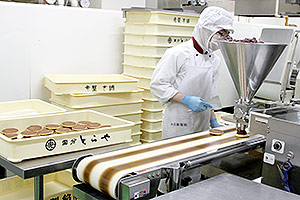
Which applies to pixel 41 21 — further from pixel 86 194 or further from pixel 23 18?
pixel 86 194

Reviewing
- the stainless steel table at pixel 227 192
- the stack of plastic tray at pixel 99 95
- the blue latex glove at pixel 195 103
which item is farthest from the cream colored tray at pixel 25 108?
the stainless steel table at pixel 227 192

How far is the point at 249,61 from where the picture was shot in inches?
63.0

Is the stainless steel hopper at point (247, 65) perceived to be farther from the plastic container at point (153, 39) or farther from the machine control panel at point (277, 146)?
the plastic container at point (153, 39)

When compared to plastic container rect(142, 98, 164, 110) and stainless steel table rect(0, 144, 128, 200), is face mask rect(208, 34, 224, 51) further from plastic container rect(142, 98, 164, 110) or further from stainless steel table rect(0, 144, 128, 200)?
stainless steel table rect(0, 144, 128, 200)

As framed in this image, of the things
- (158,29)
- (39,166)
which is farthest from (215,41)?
(39,166)

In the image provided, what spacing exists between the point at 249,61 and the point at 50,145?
1.11 metres

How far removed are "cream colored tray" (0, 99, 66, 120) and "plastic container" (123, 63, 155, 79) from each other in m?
1.01

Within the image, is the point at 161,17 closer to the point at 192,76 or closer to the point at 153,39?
the point at 153,39

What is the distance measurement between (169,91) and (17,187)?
4.07ft

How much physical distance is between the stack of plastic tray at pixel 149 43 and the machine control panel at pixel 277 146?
1.84 metres

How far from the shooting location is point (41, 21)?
289 centimetres

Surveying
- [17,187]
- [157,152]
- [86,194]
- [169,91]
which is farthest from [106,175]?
[17,187]

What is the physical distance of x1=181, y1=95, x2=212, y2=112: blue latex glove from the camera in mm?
2449

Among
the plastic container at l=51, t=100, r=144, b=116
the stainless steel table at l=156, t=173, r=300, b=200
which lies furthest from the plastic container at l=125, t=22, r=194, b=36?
the stainless steel table at l=156, t=173, r=300, b=200
